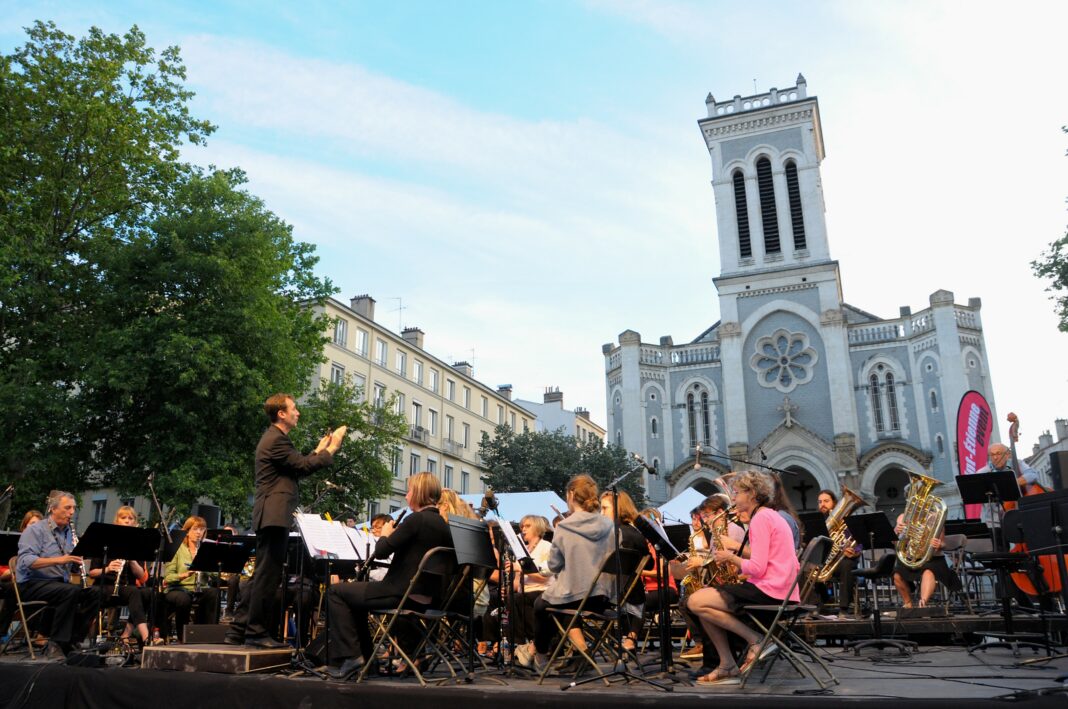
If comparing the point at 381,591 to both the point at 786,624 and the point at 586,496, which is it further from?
the point at 786,624

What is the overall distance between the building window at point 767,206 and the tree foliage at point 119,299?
99.2 feet

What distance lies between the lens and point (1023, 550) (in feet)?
30.0

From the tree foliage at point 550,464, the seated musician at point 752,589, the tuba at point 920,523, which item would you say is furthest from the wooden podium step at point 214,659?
the tree foliage at point 550,464

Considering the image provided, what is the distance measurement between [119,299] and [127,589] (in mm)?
12477

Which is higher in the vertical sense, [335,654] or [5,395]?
[5,395]

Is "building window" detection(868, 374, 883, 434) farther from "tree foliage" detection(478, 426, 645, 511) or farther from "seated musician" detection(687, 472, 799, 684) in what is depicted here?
"seated musician" detection(687, 472, 799, 684)

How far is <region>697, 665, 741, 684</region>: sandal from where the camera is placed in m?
6.11

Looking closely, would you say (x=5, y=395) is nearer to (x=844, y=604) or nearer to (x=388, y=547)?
(x=388, y=547)

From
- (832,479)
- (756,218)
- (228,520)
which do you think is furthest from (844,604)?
(756,218)

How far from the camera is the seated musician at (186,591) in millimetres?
9767

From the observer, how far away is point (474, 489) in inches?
2179

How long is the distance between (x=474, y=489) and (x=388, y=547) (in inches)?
1950

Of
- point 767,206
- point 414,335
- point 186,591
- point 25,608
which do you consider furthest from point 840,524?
point 414,335

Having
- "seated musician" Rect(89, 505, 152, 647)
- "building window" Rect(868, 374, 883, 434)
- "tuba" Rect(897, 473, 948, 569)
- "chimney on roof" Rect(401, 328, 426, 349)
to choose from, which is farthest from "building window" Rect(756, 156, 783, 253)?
"seated musician" Rect(89, 505, 152, 647)
